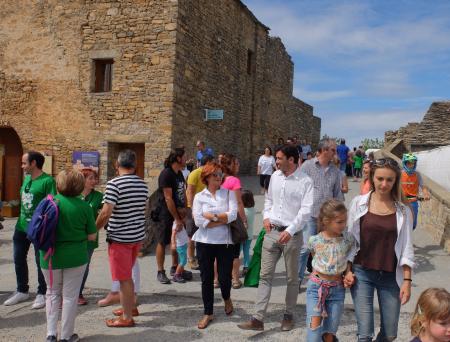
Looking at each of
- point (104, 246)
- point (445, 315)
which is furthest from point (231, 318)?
point (104, 246)

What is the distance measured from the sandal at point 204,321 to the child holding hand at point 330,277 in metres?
1.35

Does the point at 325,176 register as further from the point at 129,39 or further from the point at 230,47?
the point at 230,47

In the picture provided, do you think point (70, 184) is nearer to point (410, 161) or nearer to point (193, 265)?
point (193, 265)

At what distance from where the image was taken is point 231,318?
4.48 metres

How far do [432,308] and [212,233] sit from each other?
2.37 m

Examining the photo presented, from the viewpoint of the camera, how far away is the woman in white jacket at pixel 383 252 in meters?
2.96

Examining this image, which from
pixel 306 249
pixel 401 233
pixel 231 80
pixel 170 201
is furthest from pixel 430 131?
pixel 401 233

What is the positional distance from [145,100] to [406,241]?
32.3ft

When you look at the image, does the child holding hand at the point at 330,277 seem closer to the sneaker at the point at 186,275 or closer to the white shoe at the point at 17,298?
the sneaker at the point at 186,275

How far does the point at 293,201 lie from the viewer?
409 cm

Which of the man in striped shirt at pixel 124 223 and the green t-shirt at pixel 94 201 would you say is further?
the green t-shirt at pixel 94 201

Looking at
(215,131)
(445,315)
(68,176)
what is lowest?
(445,315)

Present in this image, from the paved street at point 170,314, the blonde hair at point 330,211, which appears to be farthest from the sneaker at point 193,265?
the blonde hair at point 330,211

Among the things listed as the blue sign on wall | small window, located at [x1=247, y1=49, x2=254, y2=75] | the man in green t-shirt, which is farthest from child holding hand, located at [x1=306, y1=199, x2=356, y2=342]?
small window, located at [x1=247, y1=49, x2=254, y2=75]
